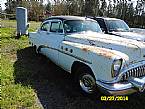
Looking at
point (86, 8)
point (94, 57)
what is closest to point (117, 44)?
point (94, 57)

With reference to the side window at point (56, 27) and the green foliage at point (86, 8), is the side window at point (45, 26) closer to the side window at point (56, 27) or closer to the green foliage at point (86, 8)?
the side window at point (56, 27)

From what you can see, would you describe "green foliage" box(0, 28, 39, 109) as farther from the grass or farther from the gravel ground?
the gravel ground

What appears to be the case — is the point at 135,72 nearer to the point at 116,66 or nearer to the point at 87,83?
the point at 116,66

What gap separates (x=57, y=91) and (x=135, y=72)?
1.88 metres

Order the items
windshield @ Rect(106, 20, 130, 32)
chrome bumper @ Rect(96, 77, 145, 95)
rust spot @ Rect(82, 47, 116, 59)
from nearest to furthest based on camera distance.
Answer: chrome bumper @ Rect(96, 77, 145, 95) < rust spot @ Rect(82, 47, 116, 59) < windshield @ Rect(106, 20, 130, 32)

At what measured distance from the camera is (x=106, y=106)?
4.95 m

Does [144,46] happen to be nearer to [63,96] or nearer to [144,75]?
[144,75]

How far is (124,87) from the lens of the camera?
14.5ft

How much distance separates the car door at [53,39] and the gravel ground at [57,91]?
48 centimetres

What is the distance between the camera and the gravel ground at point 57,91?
16.2 feet

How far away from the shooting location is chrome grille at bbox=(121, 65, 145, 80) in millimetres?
4625

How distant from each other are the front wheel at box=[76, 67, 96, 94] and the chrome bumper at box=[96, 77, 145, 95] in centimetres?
48

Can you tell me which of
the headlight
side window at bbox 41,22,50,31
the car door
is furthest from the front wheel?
side window at bbox 41,22,50,31

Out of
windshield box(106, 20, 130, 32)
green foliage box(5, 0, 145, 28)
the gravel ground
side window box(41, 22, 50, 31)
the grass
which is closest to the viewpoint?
the grass
